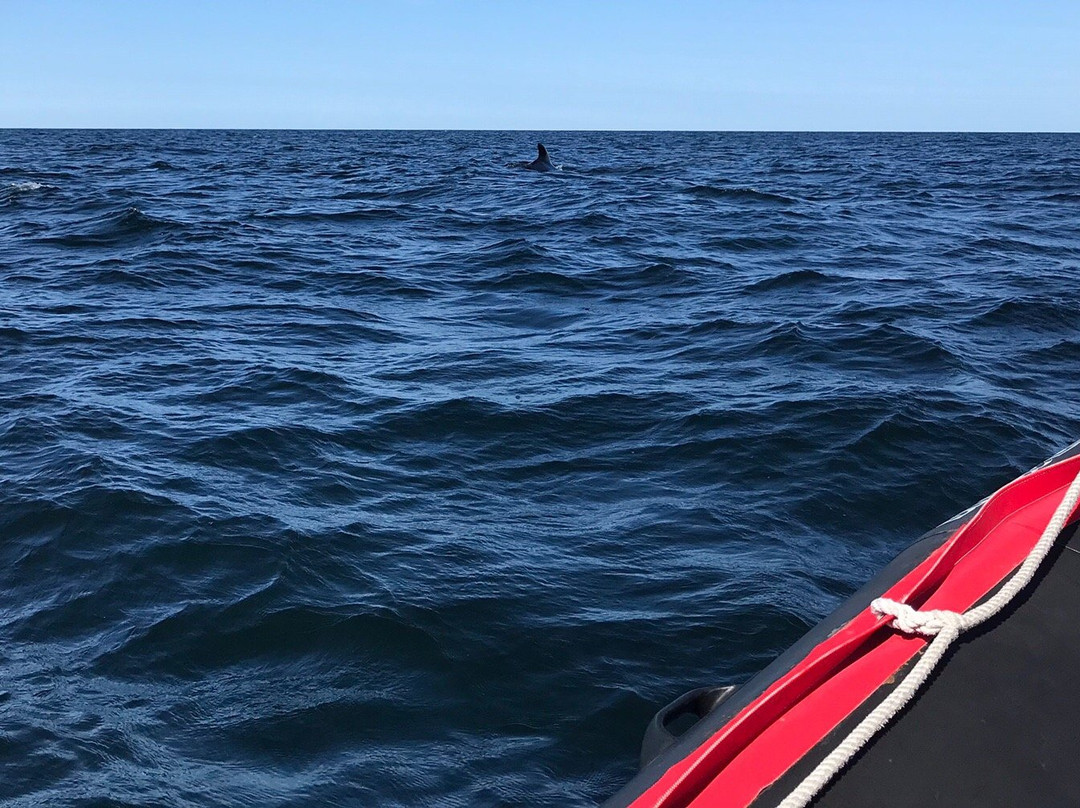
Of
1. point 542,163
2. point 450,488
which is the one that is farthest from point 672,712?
point 542,163

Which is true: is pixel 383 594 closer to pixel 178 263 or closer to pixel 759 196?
pixel 178 263

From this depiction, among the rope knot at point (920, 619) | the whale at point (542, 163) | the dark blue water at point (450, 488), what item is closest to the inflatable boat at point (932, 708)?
the rope knot at point (920, 619)

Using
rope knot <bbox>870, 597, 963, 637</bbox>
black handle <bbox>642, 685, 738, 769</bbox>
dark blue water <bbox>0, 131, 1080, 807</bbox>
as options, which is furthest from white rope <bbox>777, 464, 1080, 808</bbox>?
dark blue water <bbox>0, 131, 1080, 807</bbox>

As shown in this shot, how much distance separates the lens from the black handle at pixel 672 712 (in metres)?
3.21

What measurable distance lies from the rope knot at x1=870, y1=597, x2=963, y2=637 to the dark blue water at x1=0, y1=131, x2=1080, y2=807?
1635 millimetres

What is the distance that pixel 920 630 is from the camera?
2.47 meters

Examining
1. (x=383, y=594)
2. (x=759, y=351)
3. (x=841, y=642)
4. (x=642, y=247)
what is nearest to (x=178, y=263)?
(x=642, y=247)

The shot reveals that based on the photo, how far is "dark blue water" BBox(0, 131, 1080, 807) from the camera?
13.3ft

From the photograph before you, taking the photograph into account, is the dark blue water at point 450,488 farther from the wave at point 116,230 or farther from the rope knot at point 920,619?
the wave at point 116,230

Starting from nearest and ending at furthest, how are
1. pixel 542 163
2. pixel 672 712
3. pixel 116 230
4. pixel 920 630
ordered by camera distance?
pixel 920 630, pixel 672 712, pixel 116 230, pixel 542 163

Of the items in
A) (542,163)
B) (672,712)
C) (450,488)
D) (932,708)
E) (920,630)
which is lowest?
(450,488)

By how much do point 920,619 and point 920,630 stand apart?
34 mm

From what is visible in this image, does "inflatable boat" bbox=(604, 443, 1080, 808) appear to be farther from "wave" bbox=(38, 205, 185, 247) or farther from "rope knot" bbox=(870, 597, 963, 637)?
"wave" bbox=(38, 205, 185, 247)

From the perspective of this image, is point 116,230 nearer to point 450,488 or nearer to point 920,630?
point 450,488
